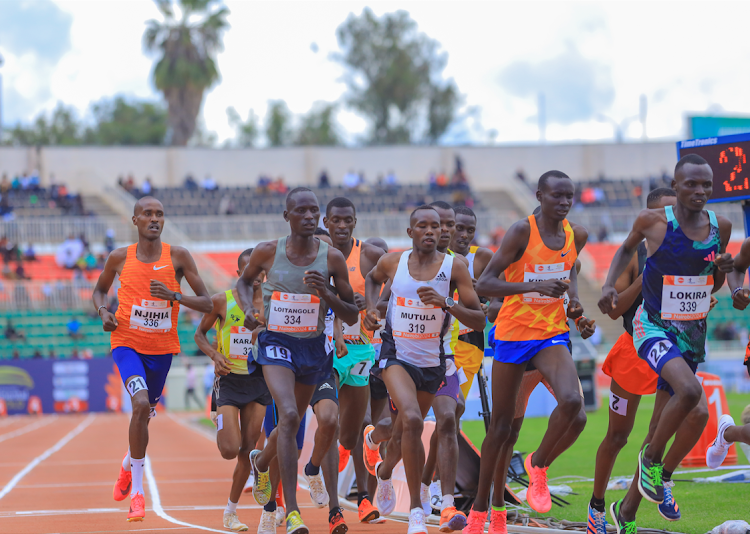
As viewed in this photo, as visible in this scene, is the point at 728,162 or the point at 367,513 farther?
the point at 728,162

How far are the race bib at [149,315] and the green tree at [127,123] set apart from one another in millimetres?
70108

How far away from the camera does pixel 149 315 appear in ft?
28.1

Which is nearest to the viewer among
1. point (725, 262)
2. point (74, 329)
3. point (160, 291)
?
point (725, 262)

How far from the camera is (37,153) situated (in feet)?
155

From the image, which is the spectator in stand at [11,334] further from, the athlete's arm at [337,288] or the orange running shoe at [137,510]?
the athlete's arm at [337,288]

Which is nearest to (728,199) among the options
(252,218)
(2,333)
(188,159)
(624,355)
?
(624,355)

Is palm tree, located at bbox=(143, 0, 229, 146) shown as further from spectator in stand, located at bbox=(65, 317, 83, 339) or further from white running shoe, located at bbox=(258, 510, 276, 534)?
white running shoe, located at bbox=(258, 510, 276, 534)

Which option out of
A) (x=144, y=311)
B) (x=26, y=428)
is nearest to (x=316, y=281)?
(x=144, y=311)

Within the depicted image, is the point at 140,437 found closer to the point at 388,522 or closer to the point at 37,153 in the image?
the point at 388,522

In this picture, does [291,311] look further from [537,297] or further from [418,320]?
[537,297]

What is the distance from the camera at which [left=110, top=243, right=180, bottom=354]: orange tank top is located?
8570 millimetres

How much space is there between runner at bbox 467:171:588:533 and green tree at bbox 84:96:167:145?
72020 millimetres

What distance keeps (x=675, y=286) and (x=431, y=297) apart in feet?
5.71

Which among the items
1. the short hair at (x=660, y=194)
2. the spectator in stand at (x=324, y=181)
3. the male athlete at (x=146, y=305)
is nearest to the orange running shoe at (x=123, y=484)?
the male athlete at (x=146, y=305)
